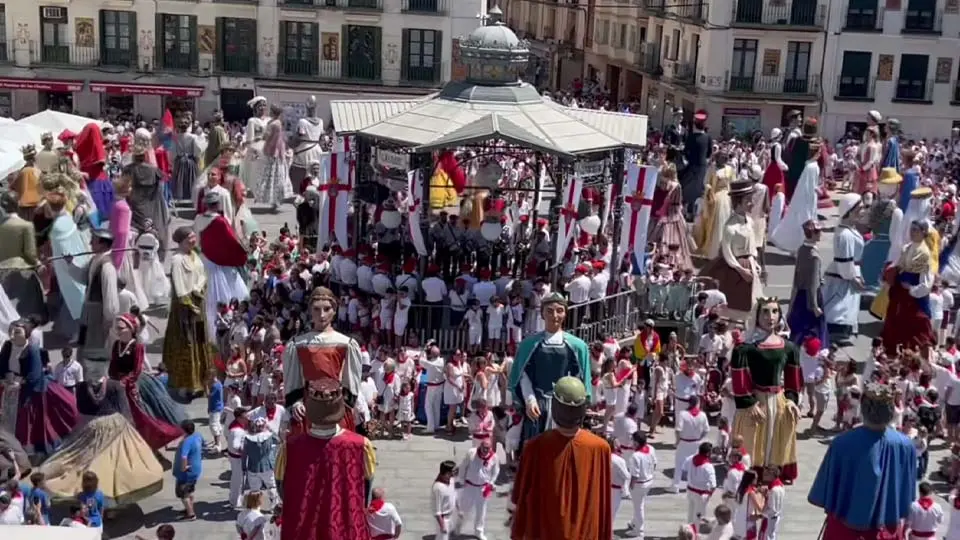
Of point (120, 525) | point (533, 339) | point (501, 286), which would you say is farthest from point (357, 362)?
point (501, 286)

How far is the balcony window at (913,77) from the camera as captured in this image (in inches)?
1615

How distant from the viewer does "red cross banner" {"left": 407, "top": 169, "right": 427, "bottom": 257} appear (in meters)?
19.6

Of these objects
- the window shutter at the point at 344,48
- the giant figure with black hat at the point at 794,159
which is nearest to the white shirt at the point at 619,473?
the giant figure with black hat at the point at 794,159

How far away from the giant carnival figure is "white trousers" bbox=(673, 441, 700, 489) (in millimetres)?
655

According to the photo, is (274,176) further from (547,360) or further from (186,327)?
(547,360)

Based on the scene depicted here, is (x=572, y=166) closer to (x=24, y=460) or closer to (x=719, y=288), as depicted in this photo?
(x=719, y=288)

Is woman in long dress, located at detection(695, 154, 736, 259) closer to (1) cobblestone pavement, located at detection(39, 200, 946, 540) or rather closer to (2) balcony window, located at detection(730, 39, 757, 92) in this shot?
(1) cobblestone pavement, located at detection(39, 200, 946, 540)

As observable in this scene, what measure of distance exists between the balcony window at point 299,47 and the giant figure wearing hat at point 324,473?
30048 millimetres

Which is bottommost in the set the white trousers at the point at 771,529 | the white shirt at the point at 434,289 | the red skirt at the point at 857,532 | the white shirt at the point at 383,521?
the white trousers at the point at 771,529

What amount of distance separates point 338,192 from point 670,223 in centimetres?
557

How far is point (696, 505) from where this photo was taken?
1452 cm

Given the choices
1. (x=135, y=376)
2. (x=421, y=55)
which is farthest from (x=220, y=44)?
(x=135, y=376)

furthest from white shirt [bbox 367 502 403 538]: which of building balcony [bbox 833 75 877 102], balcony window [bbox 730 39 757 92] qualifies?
building balcony [bbox 833 75 877 102]

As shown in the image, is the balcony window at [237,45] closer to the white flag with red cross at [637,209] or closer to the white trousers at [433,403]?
the white flag with red cross at [637,209]
